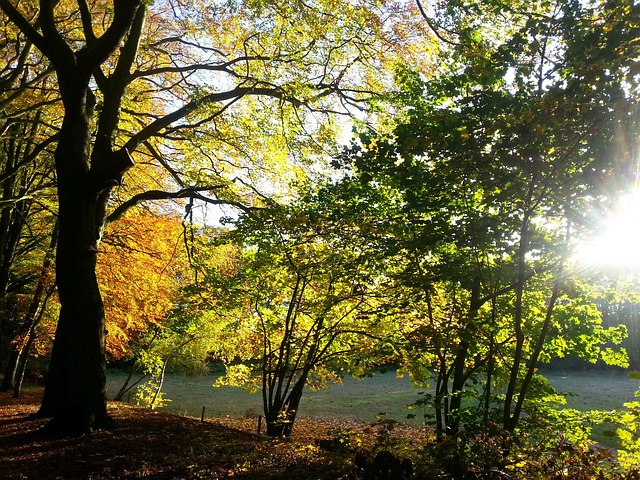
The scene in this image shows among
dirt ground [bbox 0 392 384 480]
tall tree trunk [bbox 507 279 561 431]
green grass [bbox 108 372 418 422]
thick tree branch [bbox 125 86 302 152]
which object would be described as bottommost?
green grass [bbox 108 372 418 422]

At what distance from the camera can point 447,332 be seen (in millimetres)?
5453

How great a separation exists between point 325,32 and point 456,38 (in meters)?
3.13

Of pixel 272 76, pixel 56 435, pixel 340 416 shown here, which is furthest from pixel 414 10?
pixel 340 416

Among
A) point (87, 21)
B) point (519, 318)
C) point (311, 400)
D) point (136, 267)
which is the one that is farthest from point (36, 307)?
point (311, 400)

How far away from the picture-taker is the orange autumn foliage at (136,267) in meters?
11.8

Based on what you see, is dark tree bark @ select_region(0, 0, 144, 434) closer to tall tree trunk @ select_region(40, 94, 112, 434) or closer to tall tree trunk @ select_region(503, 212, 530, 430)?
tall tree trunk @ select_region(40, 94, 112, 434)

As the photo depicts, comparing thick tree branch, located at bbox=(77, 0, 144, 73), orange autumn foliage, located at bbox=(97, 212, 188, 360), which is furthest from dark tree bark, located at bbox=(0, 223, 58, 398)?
thick tree branch, located at bbox=(77, 0, 144, 73)

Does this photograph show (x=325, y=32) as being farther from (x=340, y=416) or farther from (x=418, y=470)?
(x=340, y=416)

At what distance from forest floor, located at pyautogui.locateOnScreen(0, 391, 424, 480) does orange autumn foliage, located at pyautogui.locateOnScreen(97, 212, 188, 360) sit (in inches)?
202

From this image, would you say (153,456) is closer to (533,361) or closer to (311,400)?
(533,361)

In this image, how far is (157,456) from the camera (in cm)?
511

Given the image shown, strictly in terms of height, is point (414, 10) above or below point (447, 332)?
above

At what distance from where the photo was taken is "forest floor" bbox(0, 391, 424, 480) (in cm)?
435

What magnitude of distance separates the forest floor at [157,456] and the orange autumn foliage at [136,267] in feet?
16.8
